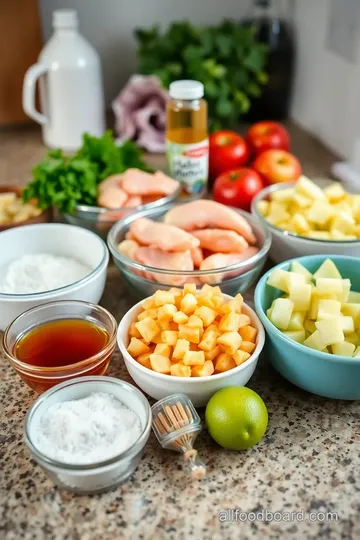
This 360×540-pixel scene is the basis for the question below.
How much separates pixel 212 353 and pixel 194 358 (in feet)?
Result: 0.11

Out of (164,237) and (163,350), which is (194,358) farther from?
(164,237)

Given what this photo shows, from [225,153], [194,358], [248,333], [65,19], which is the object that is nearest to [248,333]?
[248,333]

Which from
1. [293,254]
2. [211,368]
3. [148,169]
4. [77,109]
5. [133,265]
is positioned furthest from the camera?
[77,109]

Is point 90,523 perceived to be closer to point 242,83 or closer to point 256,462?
point 256,462

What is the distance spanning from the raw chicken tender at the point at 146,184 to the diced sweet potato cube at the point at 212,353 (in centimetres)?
49

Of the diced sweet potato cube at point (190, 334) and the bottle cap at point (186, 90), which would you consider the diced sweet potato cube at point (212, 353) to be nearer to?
the diced sweet potato cube at point (190, 334)

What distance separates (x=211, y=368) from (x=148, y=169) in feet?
2.36

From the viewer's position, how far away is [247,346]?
0.84m

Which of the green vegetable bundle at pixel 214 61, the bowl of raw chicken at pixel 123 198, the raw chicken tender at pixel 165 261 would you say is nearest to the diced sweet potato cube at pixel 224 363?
the raw chicken tender at pixel 165 261

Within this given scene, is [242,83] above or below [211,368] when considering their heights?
above

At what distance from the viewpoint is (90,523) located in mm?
684

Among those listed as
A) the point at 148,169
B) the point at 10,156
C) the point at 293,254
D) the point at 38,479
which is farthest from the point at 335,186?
the point at 10,156

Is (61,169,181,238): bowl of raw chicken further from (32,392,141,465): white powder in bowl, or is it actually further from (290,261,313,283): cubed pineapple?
(32,392,141,465): white powder in bowl

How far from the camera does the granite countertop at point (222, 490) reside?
2.22 feet
